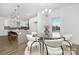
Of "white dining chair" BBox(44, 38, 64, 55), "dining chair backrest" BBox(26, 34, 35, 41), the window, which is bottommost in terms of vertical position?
"white dining chair" BBox(44, 38, 64, 55)

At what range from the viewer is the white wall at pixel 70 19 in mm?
1637

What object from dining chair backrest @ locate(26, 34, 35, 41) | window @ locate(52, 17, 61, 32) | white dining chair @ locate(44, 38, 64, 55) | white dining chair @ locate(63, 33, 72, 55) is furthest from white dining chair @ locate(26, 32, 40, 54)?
white dining chair @ locate(63, 33, 72, 55)

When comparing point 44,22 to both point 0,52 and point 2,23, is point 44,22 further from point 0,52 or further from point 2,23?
point 0,52

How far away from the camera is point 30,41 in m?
1.70

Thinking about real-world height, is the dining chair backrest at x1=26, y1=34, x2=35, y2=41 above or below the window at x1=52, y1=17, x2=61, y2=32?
below

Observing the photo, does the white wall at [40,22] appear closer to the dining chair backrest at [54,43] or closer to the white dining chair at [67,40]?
the dining chair backrest at [54,43]

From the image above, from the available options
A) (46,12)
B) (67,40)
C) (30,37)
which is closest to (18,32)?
(30,37)

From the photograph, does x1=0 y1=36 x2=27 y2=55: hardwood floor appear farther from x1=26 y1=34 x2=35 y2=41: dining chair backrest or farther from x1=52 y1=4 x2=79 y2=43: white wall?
x1=52 y1=4 x2=79 y2=43: white wall

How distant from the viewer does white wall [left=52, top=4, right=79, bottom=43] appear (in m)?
1.64

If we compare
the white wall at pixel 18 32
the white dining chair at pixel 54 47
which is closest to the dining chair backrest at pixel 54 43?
the white dining chair at pixel 54 47

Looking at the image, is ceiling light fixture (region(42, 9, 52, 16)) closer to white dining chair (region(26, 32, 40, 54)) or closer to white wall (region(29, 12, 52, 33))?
white wall (region(29, 12, 52, 33))

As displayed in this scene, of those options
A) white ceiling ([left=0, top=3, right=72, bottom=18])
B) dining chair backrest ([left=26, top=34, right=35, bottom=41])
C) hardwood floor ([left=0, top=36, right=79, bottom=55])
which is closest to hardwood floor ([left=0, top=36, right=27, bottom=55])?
hardwood floor ([left=0, top=36, right=79, bottom=55])

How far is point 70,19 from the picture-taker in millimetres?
Answer: 1672

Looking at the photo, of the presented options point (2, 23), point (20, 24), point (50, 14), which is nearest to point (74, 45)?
point (50, 14)
